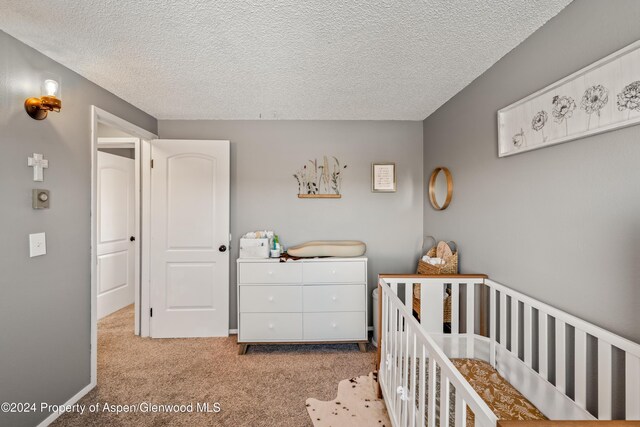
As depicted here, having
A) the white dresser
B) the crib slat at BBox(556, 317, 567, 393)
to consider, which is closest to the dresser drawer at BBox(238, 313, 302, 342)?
the white dresser

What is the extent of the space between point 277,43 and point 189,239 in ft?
6.70

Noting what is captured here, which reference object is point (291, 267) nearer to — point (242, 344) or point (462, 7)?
point (242, 344)

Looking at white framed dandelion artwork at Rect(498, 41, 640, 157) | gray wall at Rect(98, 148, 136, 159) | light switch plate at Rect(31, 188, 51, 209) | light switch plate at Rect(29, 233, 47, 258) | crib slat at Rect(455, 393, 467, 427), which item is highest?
gray wall at Rect(98, 148, 136, 159)

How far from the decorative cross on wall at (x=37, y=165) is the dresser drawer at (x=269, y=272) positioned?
1465 mm

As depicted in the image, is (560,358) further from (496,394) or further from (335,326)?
(335,326)

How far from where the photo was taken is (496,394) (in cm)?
149

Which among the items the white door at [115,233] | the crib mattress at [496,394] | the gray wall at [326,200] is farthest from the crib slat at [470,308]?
the white door at [115,233]

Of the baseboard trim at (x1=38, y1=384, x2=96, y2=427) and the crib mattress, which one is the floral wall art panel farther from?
the baseboard trim at (x1=38, y1=384, x2=96, y2=427)

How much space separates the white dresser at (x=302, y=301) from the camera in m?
2.53

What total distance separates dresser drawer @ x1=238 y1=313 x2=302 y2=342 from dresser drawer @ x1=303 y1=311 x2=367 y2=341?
0.09 meters

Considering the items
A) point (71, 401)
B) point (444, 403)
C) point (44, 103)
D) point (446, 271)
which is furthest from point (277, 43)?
point (71, 401)

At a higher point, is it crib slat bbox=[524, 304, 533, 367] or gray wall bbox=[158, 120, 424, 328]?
gray wall bbox=[158, 120, 424, 328]

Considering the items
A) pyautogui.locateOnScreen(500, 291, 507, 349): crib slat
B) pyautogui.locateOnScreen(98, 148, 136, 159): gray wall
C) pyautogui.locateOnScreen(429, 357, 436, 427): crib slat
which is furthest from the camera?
pyautogui.locateOnScreen(98, 148, 136, 159): gray wall

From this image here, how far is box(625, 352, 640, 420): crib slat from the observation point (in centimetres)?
100
